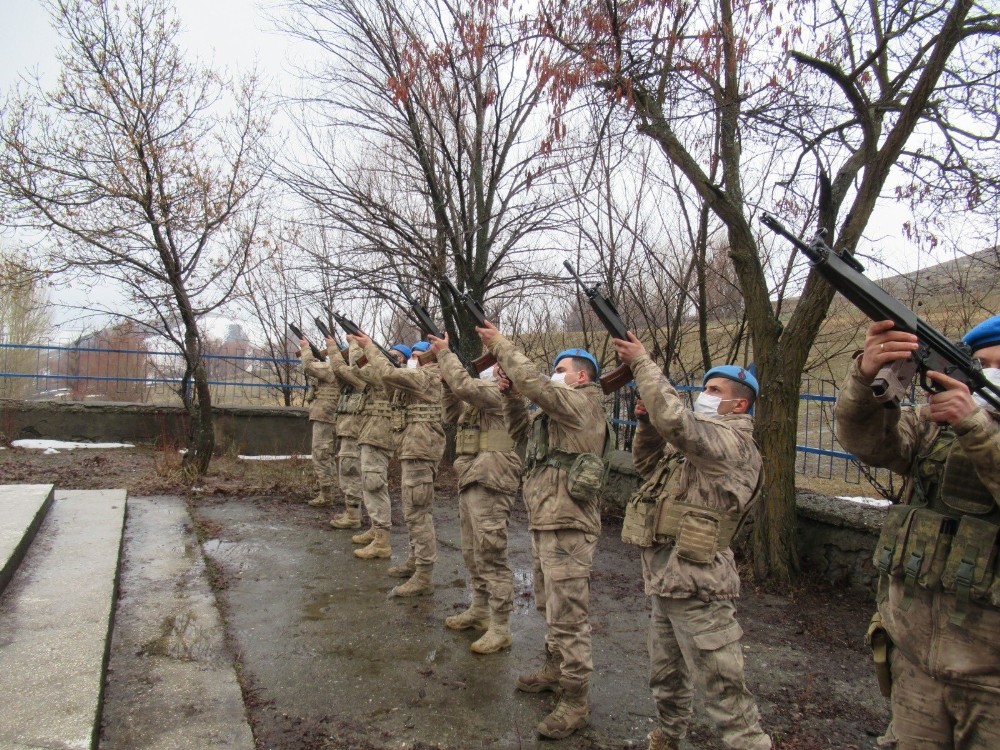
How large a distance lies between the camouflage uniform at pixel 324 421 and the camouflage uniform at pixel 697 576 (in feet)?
19.4

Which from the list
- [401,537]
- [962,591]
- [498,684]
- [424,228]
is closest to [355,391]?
[401,537]

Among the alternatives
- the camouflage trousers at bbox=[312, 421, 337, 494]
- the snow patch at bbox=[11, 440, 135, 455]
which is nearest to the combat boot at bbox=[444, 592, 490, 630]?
the camouflage trousers at bbox=[312, 421, 337, 494]

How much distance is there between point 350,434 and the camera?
751 centimetres

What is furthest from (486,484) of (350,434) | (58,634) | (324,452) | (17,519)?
(324,452)

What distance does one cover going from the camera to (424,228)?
9.71 metres

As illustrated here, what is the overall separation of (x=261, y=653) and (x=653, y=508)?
2.65 metres

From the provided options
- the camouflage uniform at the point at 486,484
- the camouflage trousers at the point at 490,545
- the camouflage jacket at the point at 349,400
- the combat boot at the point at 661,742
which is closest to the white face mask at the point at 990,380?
the combat boot at the point at 661,742

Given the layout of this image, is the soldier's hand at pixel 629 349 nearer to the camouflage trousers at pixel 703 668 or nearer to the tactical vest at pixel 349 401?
the camouflage trousers at pixel 703 668

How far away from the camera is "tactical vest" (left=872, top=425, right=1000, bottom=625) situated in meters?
2.01

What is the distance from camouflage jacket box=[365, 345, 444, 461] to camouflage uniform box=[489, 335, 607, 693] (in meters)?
1.87

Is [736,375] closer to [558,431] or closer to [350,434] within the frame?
[558,431]

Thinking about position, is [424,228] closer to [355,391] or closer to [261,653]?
[355,391]

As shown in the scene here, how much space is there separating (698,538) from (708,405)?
2.01 ft

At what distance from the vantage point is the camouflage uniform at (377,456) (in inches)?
252
